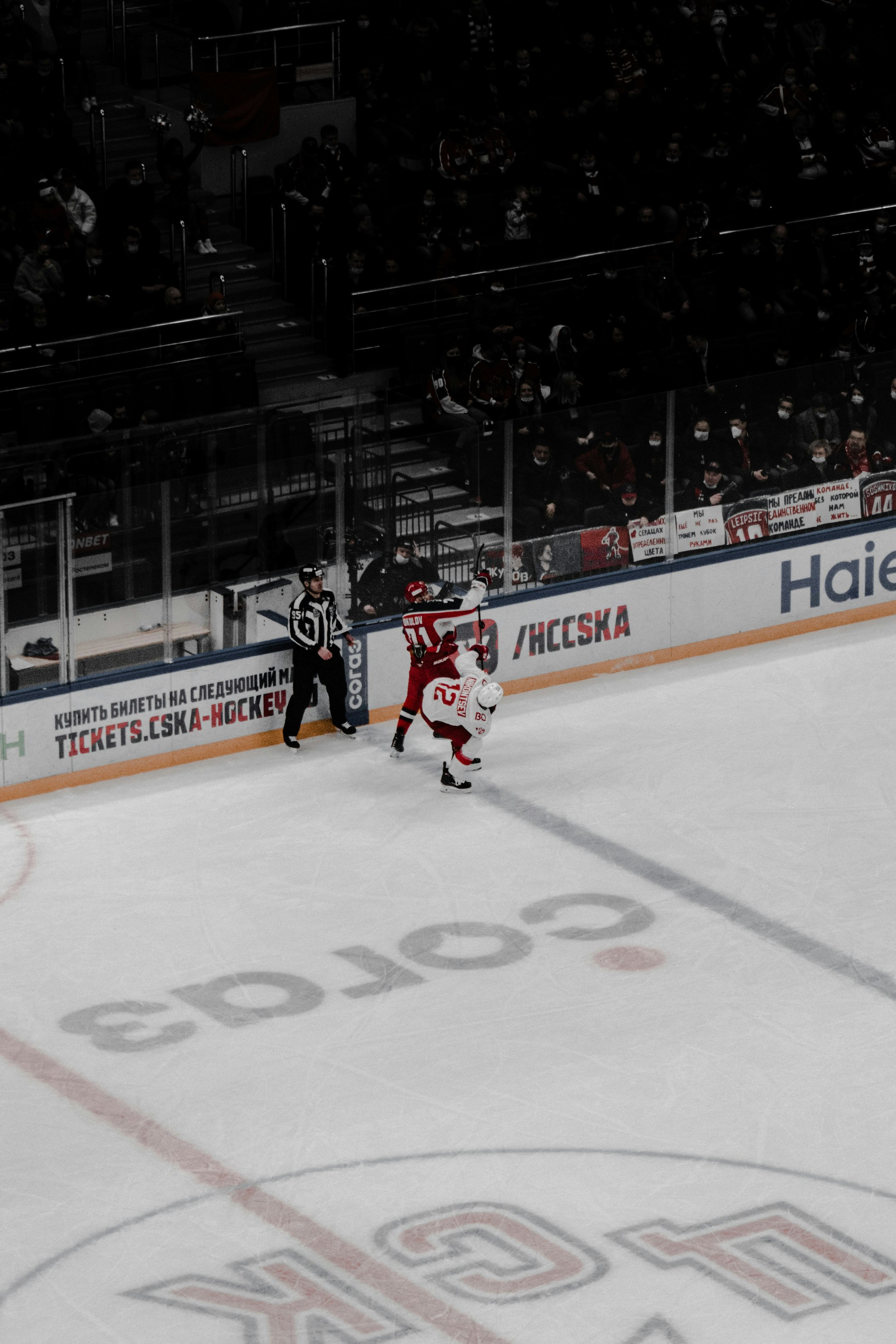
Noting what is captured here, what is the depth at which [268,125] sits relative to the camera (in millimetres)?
21094

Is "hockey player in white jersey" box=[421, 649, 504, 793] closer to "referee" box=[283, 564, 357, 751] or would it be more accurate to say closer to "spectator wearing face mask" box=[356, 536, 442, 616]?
"referee" box=[283, 564, 357, 751]

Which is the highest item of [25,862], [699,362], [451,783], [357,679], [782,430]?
[699,362]

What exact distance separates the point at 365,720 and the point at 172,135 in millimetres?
7460

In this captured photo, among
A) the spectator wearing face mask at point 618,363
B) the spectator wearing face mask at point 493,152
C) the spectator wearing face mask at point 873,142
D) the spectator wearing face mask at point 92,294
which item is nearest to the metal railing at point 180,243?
the spectator wearing face mask at point 92,294

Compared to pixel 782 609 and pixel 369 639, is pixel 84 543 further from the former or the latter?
pixel 782 609

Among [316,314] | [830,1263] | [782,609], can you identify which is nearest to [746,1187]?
[830,1263]

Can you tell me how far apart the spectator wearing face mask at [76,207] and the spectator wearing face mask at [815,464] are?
595cm

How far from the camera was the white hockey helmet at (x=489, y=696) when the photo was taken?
1463 cm

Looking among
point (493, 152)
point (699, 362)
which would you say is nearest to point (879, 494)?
point (699, 362)

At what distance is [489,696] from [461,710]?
25cm

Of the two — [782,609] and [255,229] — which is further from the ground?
[255,229]

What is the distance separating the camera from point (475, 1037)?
11.7 metres

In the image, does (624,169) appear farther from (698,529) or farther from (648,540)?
(648,540)

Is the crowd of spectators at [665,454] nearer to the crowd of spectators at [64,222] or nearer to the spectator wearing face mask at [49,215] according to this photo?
the crowd of spectators at [64,222]
